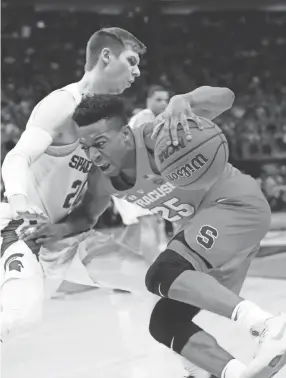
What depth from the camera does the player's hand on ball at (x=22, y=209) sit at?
239 centimetres

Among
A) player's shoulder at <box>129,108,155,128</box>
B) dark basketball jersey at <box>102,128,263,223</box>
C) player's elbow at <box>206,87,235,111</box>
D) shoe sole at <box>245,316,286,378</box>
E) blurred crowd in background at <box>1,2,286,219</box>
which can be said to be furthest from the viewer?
blurred crowd in background at <box>1,2,286,219</box>

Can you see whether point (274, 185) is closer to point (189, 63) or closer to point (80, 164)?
point (189, 63)

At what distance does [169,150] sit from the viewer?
223cm

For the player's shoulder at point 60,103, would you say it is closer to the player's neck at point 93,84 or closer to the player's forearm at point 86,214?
the player's neck at point 93,84

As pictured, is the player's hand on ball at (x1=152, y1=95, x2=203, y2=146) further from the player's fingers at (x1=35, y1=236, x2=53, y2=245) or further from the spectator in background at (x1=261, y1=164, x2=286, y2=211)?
the spectator in background at (x1=261, y1=164, x2=286, y2=211)

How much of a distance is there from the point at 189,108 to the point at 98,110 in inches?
13.1

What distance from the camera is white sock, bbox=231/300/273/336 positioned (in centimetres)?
195

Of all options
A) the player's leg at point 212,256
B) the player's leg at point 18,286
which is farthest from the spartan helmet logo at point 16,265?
the player's leg at point 212,256

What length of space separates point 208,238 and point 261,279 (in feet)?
8.32

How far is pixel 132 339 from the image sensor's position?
328 cm

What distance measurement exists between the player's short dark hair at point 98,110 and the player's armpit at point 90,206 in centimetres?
39

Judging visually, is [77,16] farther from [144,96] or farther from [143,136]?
[143,136]

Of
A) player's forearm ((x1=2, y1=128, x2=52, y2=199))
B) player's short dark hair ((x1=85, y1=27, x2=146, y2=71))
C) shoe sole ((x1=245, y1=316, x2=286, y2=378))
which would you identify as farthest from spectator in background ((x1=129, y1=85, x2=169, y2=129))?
shoe sole ((x1=245, y1=316, x2=286, y2=378))

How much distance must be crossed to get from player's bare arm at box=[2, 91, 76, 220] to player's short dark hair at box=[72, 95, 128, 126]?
0.71 ft
